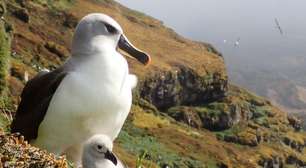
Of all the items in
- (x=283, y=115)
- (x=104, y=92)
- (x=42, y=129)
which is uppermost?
(x=104, y=92)

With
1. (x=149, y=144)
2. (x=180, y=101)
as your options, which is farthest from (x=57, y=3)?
(x=149, y=144)

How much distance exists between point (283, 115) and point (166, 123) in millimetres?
46155

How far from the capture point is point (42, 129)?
7.57m

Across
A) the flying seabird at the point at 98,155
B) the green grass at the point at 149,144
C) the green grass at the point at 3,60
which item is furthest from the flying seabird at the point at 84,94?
the green grass at the point at 149,144

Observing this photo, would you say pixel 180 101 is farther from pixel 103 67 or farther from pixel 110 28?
pixel 103 67

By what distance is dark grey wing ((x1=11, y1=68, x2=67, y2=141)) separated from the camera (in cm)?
752

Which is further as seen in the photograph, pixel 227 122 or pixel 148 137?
pixel 227 122

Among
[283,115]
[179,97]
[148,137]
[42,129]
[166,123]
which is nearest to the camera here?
[42,129]

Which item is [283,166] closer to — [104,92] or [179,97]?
[179,97]

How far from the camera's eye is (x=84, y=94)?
707cm

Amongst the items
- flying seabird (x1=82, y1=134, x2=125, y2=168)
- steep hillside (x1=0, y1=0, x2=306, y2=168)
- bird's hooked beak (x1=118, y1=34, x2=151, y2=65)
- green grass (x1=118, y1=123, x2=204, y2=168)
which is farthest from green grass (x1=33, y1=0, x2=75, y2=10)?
flying seabird (x1=82, y1=134, x2=125, y2=168)

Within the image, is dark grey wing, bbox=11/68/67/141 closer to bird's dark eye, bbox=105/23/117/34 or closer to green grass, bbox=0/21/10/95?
bird's dark eye, bbox=105/23/117/34

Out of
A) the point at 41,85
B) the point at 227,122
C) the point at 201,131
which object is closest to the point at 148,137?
the point at 201,131

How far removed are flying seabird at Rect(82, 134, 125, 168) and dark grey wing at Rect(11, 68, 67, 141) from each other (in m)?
0.76
